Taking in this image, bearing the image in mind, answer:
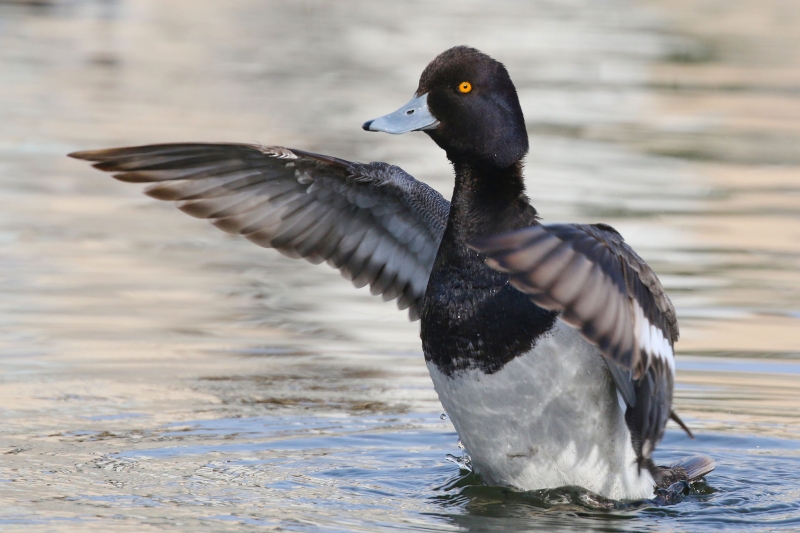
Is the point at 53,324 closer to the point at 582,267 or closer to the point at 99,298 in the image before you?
the point at 99,298

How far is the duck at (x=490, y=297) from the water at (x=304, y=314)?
0.85ft

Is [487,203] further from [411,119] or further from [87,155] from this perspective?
[87,155]

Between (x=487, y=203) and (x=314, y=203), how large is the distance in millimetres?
1151

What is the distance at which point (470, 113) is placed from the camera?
5.64 m

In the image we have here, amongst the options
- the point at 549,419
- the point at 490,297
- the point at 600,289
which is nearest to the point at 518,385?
the point at 549,419

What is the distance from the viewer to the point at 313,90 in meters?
18.6

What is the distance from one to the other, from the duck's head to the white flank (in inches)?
33.5

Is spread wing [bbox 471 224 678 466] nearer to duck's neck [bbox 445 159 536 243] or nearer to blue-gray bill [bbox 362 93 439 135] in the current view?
duck's neck [bbox 445 159 536 243]

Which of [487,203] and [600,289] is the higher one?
[487,203]

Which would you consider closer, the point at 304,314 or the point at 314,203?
the point at 314,203

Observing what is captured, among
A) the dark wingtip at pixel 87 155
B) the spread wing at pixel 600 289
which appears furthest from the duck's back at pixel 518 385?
the dark wingtip at pixel 87 155

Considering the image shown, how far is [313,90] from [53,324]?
1097 centimetres

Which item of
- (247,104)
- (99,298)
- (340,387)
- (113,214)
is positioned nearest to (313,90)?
(247,104)

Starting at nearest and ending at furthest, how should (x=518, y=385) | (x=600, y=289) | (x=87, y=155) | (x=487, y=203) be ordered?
(x=600, y=289) → (x=518, y=385) → (x=87, y=155) → (x=487, y=203)
